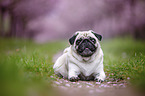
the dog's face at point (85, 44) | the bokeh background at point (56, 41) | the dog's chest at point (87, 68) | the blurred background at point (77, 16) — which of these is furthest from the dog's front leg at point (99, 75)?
the blurred background at point (77, 16)

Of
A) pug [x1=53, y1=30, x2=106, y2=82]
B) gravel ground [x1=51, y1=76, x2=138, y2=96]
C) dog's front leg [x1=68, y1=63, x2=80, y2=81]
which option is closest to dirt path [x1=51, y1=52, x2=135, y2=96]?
gravel ground [x1=51, y1=76, x2=138, y2=96]

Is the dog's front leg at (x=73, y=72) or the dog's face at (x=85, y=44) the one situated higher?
the dog's face at (x=85, y=44)

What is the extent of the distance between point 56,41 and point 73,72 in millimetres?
19784

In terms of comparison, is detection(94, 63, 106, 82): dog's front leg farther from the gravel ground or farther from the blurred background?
the blurred background

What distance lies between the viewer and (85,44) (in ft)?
13.3

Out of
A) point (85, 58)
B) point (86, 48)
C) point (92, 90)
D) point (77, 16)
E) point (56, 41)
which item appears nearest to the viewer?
point (92, 90)

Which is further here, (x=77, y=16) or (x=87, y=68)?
Answer: (x=77, y=16)

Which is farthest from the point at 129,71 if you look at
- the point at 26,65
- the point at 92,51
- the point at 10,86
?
Answer: the point at 10,86

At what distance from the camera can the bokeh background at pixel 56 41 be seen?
2.78 metres

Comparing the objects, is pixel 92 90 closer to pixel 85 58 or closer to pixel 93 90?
pixel 93 90

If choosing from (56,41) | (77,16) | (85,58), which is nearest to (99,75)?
(85,58)

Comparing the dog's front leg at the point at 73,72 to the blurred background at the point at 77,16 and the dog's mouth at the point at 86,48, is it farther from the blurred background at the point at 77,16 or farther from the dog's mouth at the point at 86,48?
the blurred background at the point at 77,16

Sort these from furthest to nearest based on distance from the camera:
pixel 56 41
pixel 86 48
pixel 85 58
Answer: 1. pixel 56 41
2. pixel 85 58
3. pixel 86 48

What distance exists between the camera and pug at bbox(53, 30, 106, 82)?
4.06 metres
